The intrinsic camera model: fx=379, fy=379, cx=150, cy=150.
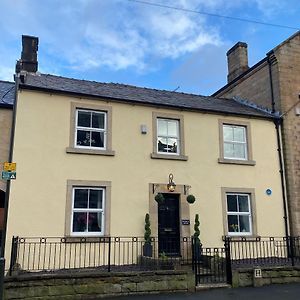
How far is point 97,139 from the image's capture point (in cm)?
1304

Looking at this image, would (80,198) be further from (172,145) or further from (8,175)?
(8,175)

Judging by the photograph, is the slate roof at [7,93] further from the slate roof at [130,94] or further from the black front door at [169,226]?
the black front door at [169,226]

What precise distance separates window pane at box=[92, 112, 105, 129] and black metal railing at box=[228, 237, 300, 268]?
6024 millimetres

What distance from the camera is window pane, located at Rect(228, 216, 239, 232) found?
45.7 ft

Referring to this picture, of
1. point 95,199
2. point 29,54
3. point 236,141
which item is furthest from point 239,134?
point 29,54

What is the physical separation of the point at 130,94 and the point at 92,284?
775 centimetres

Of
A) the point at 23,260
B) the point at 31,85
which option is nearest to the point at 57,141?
the point at 31,85

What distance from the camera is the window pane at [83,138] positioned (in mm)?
12789

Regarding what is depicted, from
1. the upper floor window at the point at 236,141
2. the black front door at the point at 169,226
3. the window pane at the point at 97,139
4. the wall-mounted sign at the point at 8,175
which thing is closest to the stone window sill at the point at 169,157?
the black front door at the point at 169,226

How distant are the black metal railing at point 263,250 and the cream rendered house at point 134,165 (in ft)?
1.14

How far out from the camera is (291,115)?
15.6 meters

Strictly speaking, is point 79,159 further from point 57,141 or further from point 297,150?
point 297,150

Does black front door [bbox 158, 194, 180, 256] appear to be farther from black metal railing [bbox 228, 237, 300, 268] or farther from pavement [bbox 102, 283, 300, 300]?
pavement [bbox 102, 283, 300, 300]

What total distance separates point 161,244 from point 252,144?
211 inches
